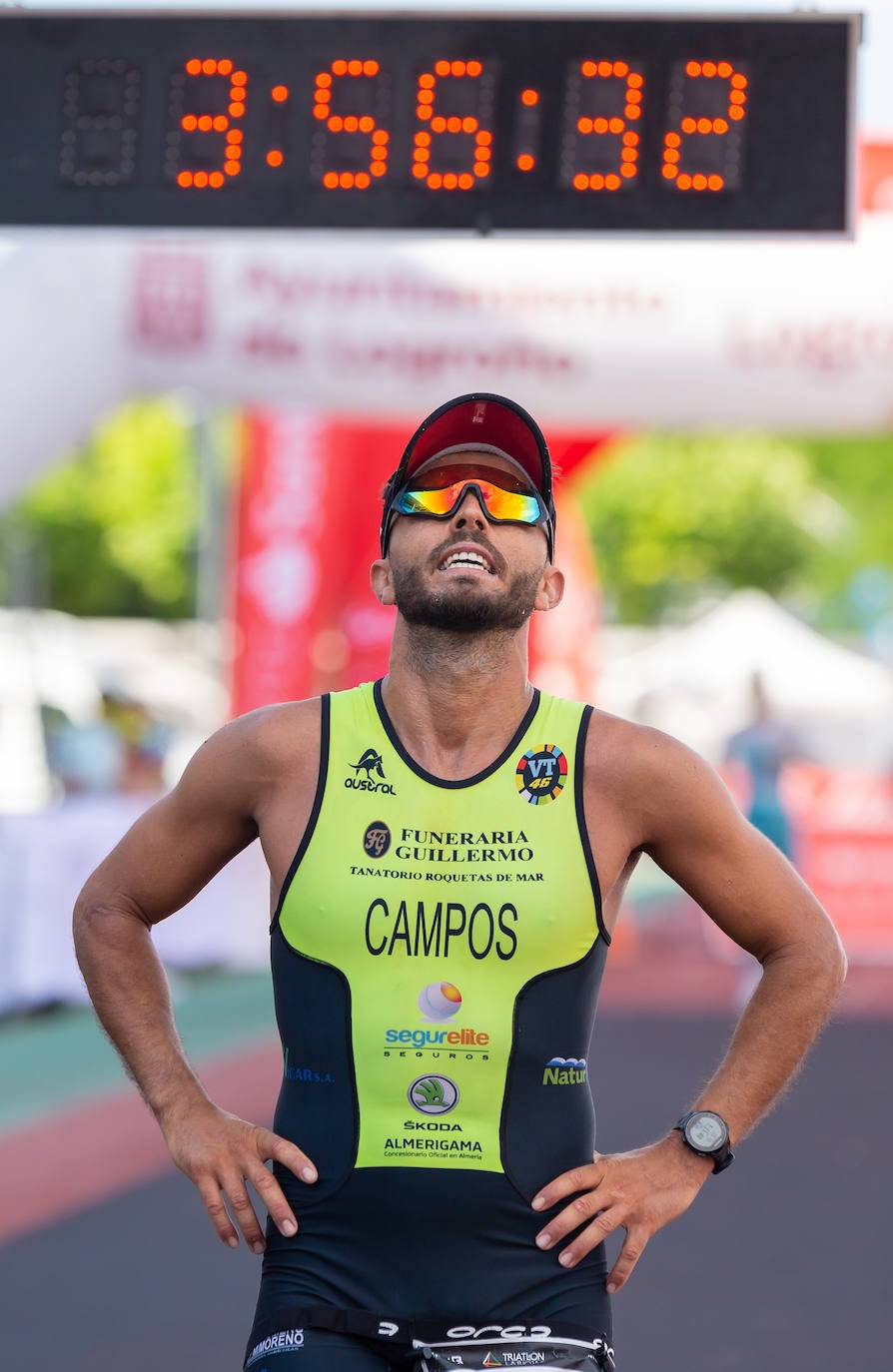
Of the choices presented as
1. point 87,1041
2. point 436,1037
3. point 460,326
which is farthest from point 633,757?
point 87,1041

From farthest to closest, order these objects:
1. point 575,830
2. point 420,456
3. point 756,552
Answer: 1. point 756,552
2. point 420,456
3. point 575,830

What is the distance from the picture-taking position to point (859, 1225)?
6.63 m

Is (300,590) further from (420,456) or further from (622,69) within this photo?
(420,456)

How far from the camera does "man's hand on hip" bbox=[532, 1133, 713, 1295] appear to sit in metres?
2.46

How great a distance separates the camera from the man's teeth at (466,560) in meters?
2.57

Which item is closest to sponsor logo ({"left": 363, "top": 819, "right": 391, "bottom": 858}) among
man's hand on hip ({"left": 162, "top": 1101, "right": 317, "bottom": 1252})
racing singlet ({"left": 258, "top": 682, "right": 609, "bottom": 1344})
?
racing singlet ({"left": 258, "top": 682, "right": 609, "bottom": 1344})

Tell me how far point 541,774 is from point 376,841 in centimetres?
26

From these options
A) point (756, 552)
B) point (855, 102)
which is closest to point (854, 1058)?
point (855, 102)

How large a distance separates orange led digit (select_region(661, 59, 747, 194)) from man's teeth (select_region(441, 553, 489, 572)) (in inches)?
89.5

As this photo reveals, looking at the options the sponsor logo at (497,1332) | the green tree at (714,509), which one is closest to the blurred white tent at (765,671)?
the green tree at (714,509)

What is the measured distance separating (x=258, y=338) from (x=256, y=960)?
17.9 feet

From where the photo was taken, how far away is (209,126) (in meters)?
4.58

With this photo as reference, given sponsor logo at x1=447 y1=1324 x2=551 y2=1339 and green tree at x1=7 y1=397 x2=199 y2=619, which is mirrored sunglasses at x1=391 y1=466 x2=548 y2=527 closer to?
sponsor logo at x1=447 y1=1324 x2=551 y2=1339

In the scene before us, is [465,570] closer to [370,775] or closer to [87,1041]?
[370,775]
